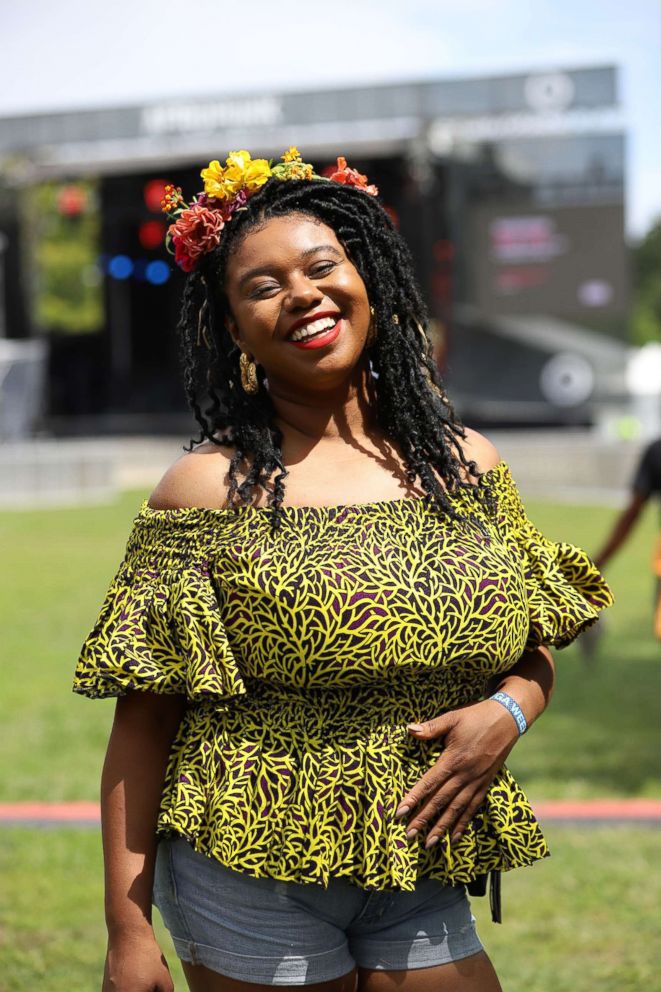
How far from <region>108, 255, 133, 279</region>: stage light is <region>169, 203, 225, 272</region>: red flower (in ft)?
101

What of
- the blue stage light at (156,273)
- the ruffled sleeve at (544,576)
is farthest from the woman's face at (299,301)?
the blue stage light at (156,273)

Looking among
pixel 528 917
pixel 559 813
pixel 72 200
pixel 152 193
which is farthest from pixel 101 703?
pixel 72 200

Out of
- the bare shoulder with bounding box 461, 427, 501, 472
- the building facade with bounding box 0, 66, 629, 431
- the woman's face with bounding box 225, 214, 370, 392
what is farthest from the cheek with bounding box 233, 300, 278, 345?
the building facade with bounding box 0, 66, 629, 431

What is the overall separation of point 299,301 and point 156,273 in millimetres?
31051

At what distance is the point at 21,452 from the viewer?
20812 millimetres

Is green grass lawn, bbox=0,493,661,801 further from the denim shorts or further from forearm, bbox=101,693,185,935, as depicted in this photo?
forearm, bbox=101,693,185,935

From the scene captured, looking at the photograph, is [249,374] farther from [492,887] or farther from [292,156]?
[492,887]

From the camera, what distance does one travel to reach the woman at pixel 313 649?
214 cm

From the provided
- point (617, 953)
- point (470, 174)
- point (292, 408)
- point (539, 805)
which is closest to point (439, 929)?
point (292, 408)

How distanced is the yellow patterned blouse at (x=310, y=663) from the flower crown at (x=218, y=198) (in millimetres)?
473

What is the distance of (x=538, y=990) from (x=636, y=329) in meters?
81.0

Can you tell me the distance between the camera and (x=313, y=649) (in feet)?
6.89

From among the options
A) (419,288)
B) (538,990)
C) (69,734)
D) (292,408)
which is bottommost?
(69,734)

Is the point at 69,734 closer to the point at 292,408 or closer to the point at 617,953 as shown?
the point at 617,953
